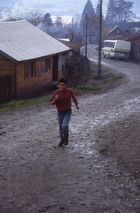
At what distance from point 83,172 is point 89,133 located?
371 cm

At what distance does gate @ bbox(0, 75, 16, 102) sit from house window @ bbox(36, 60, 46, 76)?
386 centimetres

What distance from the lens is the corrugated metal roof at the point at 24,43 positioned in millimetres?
21703

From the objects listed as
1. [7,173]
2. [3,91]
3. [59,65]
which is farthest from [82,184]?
[59,65]

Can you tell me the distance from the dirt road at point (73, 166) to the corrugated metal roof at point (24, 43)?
925 centimetres

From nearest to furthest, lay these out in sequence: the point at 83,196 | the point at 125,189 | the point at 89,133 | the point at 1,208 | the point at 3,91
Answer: the point at 1,208 → the point at 83,196 → the point at 125,189 → the point at 89,133 → the point at 3,91

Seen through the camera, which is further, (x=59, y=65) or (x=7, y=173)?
(x=59, y=65)

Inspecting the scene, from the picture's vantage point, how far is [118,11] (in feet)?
418

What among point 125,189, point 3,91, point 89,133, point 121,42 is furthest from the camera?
point 121,42

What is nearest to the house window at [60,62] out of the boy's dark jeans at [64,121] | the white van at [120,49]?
the boy's dark jeans at [64,121]

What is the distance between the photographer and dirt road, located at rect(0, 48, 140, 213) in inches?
207

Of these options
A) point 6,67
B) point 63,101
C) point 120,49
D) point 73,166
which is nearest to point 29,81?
point 6,67

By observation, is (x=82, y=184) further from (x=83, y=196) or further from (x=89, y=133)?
(x=89, y=133)

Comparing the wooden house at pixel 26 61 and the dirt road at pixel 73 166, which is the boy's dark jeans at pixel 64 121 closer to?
the dirt road at pixel 73 166

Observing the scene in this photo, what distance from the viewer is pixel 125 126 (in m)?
11.0
